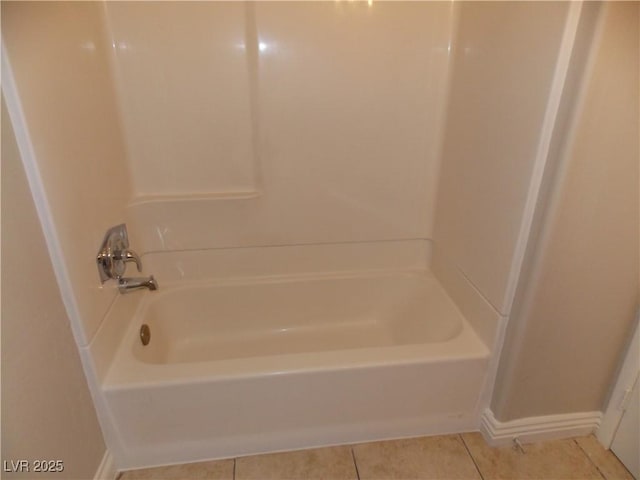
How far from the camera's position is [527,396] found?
55.5 inches

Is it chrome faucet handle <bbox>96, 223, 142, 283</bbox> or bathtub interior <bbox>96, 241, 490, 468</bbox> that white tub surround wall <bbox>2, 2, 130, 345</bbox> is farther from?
bathtub interior <bbox>96, 241, 490, 468</bbox>

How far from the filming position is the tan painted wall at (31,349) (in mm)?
866

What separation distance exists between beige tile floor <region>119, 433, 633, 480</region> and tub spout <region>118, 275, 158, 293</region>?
0.66 metres

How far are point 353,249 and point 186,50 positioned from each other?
1133 millimetres

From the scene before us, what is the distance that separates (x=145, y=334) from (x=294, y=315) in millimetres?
705

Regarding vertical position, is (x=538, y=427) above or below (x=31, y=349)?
below

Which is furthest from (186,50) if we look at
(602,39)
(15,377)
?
(602,39)

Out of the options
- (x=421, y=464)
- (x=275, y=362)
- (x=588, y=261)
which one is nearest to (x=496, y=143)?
(x=588, y=261)

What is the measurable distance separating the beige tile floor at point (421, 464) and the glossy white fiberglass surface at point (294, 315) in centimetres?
47

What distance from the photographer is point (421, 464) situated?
55.9 inches

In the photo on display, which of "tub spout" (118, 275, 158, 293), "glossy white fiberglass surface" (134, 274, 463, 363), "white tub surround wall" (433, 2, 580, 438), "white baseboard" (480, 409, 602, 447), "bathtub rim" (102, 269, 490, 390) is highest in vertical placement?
"white tub surround wall" (433, 2, 580, 438)

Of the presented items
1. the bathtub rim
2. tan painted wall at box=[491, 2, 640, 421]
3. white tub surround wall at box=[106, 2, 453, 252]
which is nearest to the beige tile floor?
tan painted wall at box=[491, 2, 640, 421]

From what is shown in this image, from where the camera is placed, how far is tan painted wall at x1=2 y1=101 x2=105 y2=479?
0.87 metres

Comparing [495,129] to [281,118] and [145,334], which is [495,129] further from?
[145,334]
